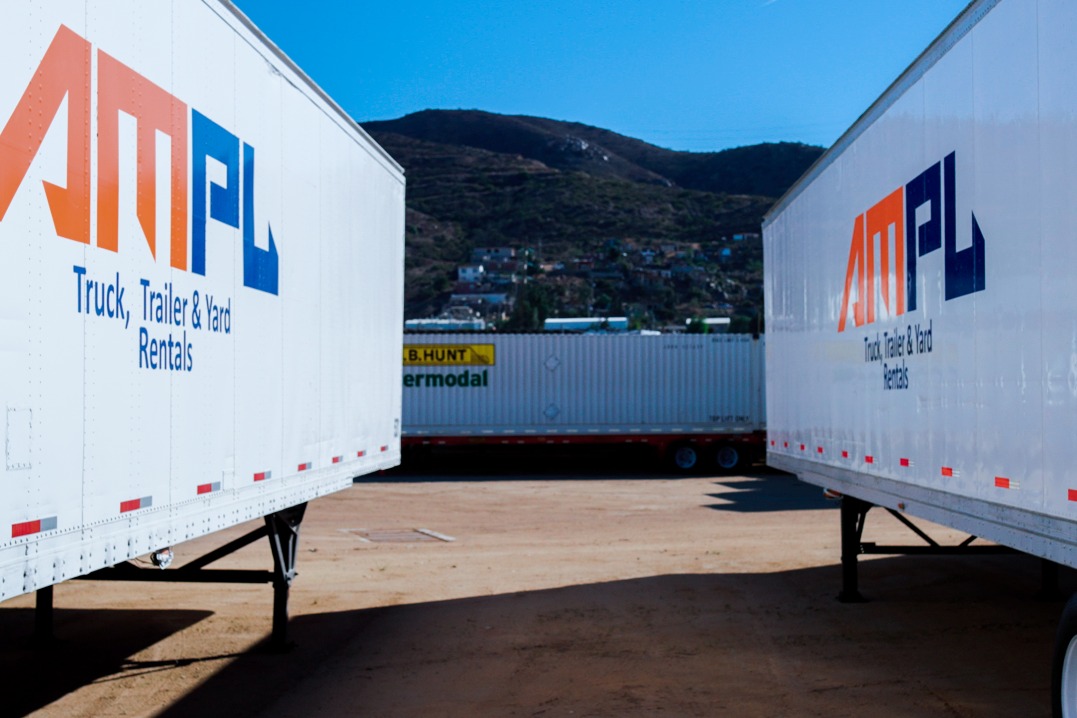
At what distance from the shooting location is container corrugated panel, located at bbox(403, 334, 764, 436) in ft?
94.1

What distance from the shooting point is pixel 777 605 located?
1065 cm

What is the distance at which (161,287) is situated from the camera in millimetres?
5656

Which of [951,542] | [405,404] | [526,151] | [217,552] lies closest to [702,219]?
[526,151]

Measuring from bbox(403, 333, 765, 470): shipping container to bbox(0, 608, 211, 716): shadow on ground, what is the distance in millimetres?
18370

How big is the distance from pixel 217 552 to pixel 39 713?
1835mm

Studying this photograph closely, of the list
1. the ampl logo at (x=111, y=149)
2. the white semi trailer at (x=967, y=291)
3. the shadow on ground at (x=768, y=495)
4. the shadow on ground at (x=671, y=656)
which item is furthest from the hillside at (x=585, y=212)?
the ampl logo at (x=111, y=149)

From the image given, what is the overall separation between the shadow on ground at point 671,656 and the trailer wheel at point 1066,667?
6.02ft

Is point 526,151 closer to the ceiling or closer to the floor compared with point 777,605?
closer to the ceiling

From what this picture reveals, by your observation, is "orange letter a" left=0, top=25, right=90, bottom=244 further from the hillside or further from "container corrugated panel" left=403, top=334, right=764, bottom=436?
the hillside

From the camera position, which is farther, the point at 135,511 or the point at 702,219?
the point at 702,219

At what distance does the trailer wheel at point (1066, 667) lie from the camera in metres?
5.08

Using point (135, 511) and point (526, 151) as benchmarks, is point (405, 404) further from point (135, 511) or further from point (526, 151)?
point (526, 151)

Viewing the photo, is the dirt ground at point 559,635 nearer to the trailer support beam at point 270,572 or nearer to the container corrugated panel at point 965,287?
the trailer support beam at point 270,572

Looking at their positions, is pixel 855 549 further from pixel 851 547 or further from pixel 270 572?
pixel 270 572
